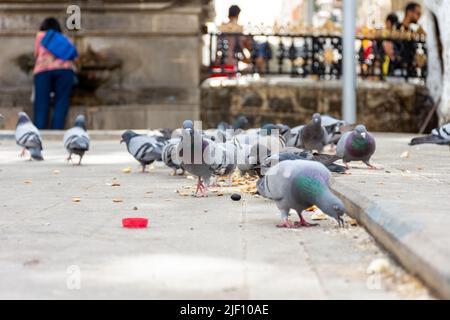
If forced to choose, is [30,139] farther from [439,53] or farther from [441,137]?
[439,53]

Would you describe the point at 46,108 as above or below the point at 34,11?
below

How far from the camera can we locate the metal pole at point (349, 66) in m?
18.9

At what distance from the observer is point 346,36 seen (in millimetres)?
19625

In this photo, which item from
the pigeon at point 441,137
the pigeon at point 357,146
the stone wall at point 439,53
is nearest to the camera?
the pigeon at point 357,146

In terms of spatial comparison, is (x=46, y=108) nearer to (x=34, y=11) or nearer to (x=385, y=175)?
(x=34, y=11)

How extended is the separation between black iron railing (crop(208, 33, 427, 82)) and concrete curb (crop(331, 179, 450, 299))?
1375cm

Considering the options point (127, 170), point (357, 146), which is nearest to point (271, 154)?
point (357, 146)

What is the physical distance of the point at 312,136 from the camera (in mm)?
12477

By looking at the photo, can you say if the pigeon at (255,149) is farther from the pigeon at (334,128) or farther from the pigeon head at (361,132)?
the pigeon at (334,128)

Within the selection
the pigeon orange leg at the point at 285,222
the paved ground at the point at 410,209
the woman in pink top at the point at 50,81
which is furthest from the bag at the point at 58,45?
the pigeon orange leg at the point at 285,222

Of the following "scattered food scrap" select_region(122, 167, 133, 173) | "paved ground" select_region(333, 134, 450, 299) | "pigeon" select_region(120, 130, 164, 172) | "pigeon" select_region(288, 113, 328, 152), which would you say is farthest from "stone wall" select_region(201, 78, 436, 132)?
"pigeon" select_region(120, 130, 164, 172)
